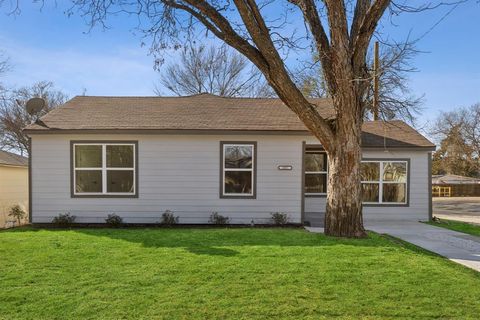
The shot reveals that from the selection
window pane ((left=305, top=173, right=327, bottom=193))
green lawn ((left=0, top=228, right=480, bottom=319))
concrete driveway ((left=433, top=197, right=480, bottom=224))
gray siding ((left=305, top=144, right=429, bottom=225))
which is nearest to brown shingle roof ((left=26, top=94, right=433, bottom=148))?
gray siding ((left=305, top=144, right=429, bottom=225))

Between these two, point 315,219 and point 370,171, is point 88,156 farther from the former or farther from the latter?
point 370,171

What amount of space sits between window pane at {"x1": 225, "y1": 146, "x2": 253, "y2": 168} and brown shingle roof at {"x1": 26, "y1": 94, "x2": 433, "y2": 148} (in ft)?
1.98

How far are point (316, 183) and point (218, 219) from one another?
4119 millimetres

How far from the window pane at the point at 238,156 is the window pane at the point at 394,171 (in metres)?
4.67

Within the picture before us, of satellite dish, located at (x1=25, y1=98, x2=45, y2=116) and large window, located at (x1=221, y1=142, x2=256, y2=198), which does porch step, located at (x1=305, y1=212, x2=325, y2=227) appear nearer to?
large window, located at (x1=221, y1=142, x2=256, y2=198)

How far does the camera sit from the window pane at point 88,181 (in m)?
11.2

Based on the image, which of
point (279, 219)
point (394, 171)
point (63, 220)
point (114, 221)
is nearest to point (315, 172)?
point (394, 171)

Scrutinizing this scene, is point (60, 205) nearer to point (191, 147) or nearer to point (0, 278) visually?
point (191, 147)

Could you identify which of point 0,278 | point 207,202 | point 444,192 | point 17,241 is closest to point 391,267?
point 0,278

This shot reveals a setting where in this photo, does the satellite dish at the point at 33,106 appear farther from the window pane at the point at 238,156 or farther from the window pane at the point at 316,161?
the window pane at the point at 316,161

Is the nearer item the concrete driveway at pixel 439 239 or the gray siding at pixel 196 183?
the concrete driveway at pixel 439 239

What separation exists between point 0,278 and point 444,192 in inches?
1515

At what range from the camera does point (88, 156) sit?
11227 millimetres

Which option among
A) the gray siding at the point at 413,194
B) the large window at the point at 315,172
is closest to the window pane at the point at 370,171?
the gray siding at the point at 413,194
